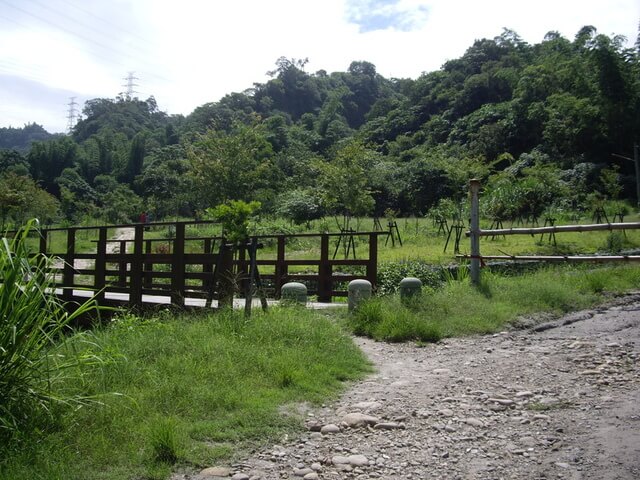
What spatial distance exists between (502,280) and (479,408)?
5349 millimetres

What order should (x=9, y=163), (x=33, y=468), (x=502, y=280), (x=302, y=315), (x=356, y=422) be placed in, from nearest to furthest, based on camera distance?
(x=33, y=468), (x=356, y=422), (x=302, y=315), (x=502, y=280), (x=9, y=163)

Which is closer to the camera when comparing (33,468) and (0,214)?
(33,468)

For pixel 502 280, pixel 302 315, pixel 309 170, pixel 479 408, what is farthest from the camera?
pixel 309 170

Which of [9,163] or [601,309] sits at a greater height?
[9,163]

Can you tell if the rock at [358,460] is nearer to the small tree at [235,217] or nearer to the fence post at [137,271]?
the small tree at [235,217]

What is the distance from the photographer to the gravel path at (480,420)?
3.35 metres

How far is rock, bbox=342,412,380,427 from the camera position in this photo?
Result: 4.14m

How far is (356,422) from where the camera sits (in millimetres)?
4148

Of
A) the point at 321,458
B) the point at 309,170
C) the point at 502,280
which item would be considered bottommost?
the point at 321,458

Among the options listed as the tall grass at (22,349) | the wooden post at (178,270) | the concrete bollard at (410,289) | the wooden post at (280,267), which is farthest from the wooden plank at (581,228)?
the tall grass at (22,349)

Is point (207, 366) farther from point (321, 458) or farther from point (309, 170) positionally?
point (309, 170)

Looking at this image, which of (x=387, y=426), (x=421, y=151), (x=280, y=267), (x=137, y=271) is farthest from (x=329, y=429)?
(x=421, y=151)

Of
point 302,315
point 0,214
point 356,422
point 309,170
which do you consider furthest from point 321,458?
point 309,170

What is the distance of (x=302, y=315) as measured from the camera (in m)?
6.92
